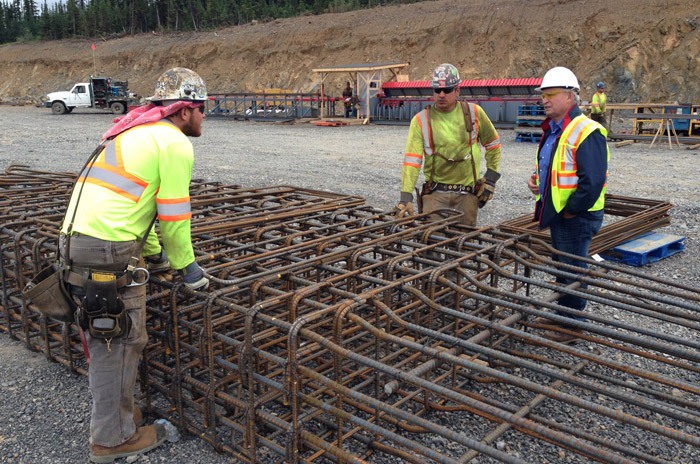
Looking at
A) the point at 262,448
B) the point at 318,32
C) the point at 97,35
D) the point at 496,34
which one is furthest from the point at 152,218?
the point at 97,35

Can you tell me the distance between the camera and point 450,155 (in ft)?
18.8

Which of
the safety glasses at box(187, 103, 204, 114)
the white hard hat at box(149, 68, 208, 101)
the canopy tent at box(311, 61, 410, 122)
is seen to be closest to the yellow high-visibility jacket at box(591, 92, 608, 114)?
the canopy tent at box(311, 61, 410, 122)

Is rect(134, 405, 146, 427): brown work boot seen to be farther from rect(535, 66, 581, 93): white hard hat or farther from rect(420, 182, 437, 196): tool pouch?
rect(535, 66, 581, 93): white hard hat

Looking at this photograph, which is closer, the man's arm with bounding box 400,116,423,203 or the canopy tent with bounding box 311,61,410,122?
the man's arm with bounding box 400,116,423,203

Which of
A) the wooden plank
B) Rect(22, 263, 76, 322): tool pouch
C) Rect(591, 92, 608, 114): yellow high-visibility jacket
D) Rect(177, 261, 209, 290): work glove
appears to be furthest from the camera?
Rect(591, 92, 608, 114): yellow high-visibility jacket

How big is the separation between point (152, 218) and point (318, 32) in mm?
42687

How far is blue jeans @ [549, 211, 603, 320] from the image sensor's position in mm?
4770

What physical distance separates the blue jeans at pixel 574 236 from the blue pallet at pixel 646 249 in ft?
8.52

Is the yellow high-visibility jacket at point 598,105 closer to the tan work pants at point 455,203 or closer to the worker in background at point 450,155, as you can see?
the worker in background at point 450,155

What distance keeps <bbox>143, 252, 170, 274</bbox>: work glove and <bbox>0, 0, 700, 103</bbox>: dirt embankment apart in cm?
2891

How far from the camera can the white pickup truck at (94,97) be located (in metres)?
36.6

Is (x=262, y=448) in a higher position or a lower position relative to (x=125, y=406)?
lower

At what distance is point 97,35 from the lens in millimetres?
70438

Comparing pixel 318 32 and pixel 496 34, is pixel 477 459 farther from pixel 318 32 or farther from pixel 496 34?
pixel 318 32
